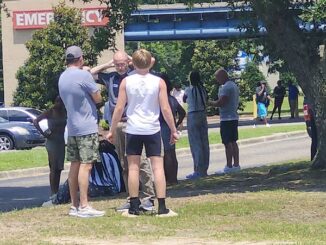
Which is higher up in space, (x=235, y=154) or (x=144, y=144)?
(x=144, y=144)

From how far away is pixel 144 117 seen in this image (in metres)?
9.12

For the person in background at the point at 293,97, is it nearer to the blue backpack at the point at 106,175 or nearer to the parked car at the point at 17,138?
the parked car at the point at 17,138

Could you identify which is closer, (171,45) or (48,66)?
(48,66)

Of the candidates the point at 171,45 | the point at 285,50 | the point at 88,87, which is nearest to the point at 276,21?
the point at 285,50

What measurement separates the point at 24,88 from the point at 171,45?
5360 centimetres

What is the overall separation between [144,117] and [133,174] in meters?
0.65

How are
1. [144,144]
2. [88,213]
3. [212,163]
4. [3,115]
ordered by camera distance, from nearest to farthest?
[144,144], [88,213], [212,163], [3,115]

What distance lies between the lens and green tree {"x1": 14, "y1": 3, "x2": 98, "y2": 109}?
126ft

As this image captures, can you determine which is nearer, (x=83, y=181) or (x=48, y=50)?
(x=83, y=181)

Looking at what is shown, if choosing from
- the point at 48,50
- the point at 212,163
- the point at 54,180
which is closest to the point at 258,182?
the point at 54,180

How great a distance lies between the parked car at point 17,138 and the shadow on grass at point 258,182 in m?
14.0

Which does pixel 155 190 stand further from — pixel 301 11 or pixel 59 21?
pixel 59 21

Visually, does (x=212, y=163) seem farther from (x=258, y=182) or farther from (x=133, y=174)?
(x=133, y=174)

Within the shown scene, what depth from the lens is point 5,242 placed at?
313 inches
